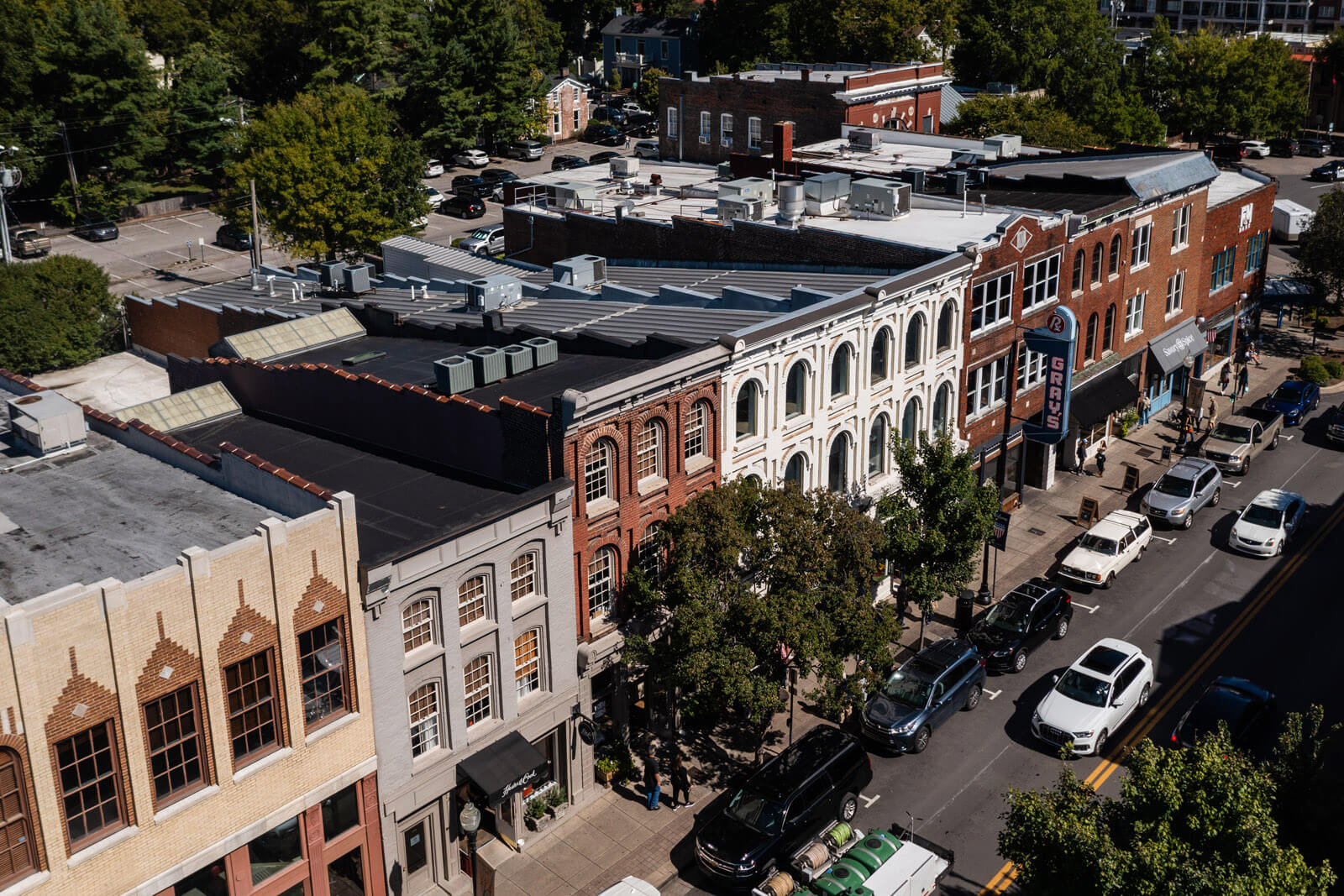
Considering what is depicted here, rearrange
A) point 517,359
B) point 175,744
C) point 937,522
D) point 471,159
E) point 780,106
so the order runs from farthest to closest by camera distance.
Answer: point 471,159
point 780,106
point 937,522
point 517,359
point 175,744

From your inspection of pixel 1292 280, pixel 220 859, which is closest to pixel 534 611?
pixel 220 859

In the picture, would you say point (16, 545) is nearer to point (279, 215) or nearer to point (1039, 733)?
point (1039, 733)

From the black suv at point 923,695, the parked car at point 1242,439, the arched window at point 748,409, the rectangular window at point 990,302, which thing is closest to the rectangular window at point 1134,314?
the parked car at point 1242,439

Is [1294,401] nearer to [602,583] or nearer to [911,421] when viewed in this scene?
[911,421]

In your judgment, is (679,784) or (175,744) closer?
(175,744)

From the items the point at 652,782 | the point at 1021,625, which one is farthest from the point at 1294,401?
the point at 652,782

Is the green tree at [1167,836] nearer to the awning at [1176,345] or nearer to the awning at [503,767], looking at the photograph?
the awning at [503,767]
